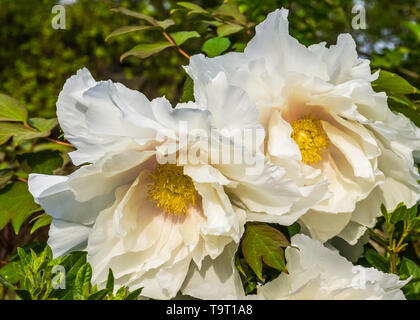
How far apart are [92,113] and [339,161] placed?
12.7 inches

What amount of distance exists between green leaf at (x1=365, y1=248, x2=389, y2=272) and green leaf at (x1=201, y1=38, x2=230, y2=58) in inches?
14.9

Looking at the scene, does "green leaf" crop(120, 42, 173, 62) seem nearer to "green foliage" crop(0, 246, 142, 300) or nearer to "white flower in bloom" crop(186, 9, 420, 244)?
"white flower in bloom" crop(186, 9, 420, 244)

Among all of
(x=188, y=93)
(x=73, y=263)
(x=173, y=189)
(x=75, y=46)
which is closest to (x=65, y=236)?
(x=73, y=263)

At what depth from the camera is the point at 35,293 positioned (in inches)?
18.0

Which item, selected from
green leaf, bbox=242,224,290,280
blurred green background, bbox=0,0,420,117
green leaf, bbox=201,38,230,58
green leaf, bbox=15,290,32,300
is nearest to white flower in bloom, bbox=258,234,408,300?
green leaf, bbox=242,224,290,280

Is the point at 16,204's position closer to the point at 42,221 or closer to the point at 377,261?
the point at 42,221

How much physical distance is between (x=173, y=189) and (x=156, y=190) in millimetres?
22

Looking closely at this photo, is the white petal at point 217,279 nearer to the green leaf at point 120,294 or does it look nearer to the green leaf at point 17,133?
the green leaf at point 120,294

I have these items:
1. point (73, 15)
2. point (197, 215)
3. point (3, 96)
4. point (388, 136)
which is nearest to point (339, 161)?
point (388, 136)

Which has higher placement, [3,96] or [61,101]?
[61,101]

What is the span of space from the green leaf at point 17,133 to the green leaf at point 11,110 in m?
0.01

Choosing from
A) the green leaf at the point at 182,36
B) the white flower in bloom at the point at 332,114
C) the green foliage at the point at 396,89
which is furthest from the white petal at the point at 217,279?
the green leaf at the point at 182,36
